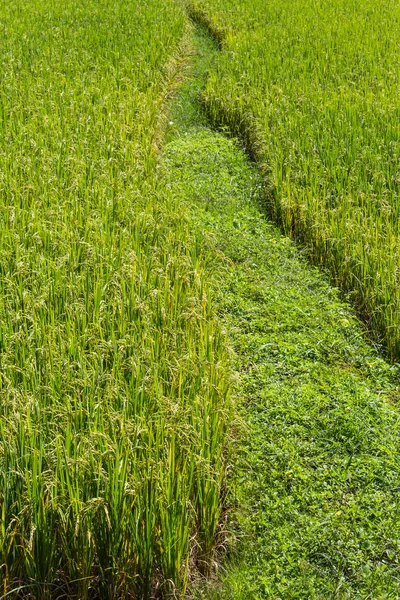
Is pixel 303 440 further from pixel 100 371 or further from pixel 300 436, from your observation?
pixel 100 371

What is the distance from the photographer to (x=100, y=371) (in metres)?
3.03

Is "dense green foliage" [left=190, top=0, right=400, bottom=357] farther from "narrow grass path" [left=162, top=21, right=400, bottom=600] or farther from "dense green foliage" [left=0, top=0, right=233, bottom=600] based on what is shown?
"dense green foliage" [left=0, top=0, right=233, bottom=600]

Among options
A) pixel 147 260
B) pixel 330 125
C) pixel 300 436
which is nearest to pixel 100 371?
pixel 300 436

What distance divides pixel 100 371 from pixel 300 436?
92 cm

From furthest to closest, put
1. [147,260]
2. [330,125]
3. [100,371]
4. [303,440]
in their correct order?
[330,125], [147,260], [303,440], [100,371]

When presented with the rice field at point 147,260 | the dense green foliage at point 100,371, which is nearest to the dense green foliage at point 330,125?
the rice field at point 147,260

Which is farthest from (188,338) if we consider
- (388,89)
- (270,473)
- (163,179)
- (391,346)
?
(388,89)

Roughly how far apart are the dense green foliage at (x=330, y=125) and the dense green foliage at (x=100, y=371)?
0.89 meters

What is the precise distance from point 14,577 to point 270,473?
109 centimetres

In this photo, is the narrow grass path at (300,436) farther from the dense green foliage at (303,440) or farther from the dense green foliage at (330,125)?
the dense green foliage at (330,125)

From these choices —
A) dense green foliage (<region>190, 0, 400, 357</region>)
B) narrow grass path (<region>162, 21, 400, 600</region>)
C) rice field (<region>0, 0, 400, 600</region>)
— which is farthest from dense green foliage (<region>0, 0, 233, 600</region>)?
dense green foliage (<region>190, 0, 400, 357</region>)

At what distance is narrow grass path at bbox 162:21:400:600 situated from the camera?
2686 mm

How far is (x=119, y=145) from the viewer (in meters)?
5.79

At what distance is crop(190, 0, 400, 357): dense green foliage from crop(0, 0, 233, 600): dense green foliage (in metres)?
0.89
